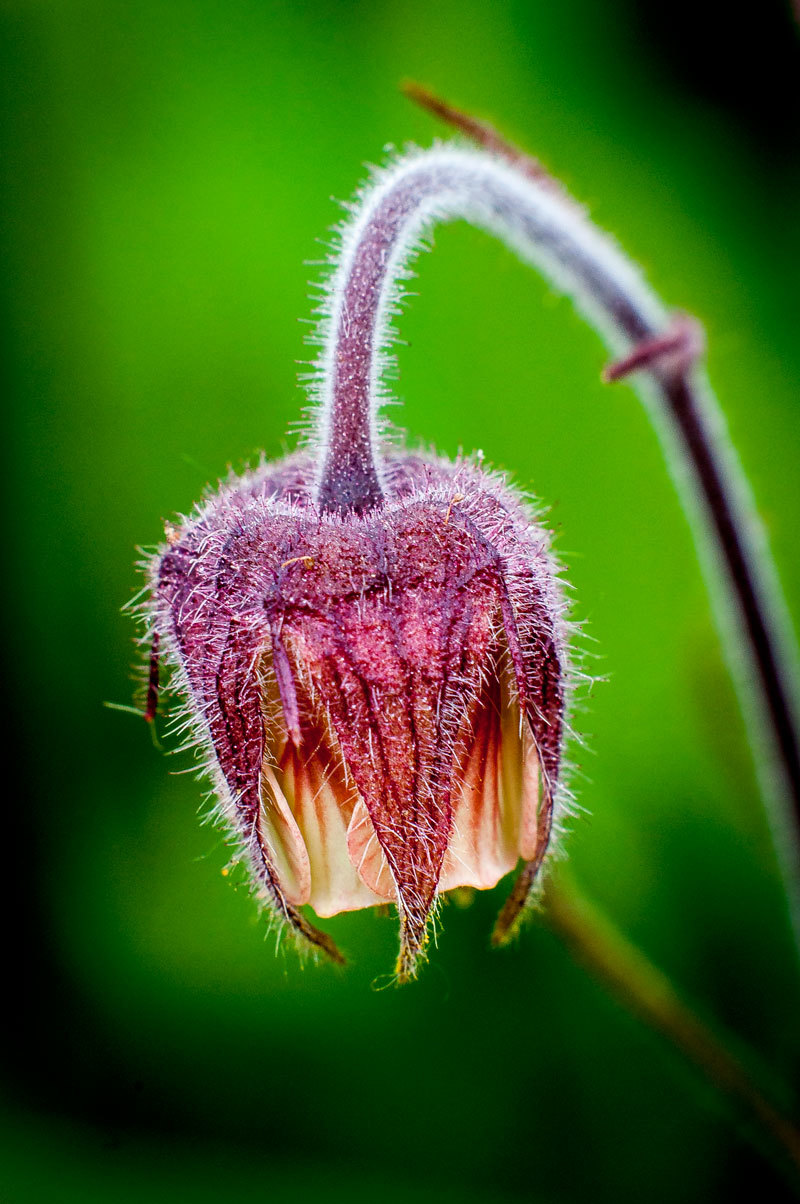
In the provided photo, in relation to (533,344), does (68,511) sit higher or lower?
lower

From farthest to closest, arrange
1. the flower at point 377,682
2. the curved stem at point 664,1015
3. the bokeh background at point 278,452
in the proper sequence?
the bokeh background at point 278,452 → the curved stem at point 664,1015 → the flower at point 377,682

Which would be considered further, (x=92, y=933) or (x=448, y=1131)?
(x=92, y=933)

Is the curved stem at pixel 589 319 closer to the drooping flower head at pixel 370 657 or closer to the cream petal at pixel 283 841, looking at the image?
the drooping flower head at pixel 370 657

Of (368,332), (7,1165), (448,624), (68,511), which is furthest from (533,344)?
(7,1165)

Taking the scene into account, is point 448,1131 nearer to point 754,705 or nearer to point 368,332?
point 754,705

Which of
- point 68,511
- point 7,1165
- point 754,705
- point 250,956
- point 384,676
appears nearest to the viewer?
point 384,676

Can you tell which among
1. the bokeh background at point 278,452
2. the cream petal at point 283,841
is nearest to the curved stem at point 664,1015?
the bokeh background at point 278,452

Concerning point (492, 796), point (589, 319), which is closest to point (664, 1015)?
point (492, 796)
